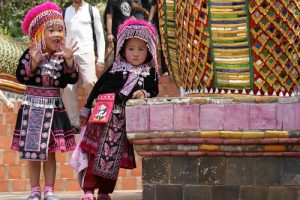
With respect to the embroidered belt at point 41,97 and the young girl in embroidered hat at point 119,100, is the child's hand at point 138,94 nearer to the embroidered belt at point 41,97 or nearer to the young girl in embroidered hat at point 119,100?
the young girl in embroidered hat at point 119,100

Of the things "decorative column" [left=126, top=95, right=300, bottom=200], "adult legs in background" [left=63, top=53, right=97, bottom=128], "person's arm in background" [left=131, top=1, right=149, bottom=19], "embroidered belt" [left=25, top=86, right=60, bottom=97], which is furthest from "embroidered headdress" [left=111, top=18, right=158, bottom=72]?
"person's arm in background" [left=131, top=1, right=149, bottom=19]

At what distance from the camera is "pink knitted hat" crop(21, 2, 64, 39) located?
29.5ft

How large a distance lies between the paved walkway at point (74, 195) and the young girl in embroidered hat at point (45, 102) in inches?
24.6

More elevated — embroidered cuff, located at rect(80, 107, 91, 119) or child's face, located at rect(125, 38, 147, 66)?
child's face, located at rect(125, 38, 147, 66)

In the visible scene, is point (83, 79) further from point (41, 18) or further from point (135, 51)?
point (135, 51)

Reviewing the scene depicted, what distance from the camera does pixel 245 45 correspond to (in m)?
7.29

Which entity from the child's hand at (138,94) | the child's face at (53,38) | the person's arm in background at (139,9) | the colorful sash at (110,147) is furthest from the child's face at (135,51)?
the person's arm in background at (139,9)

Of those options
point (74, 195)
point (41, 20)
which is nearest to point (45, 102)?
point (41, 20)

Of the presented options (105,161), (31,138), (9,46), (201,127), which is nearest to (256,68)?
(201,127)

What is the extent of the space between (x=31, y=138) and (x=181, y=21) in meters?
1.85

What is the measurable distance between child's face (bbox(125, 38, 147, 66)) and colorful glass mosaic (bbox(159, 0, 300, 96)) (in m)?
1.11

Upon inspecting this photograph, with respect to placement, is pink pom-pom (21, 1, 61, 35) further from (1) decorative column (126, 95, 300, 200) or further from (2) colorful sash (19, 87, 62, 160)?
(1) decorative column (126, 95, 300, 200)

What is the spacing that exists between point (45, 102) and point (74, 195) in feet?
4.25

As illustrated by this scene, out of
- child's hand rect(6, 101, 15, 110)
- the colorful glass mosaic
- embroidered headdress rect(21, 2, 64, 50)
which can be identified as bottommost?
child's hand rect(6, 101, 15, 110)
